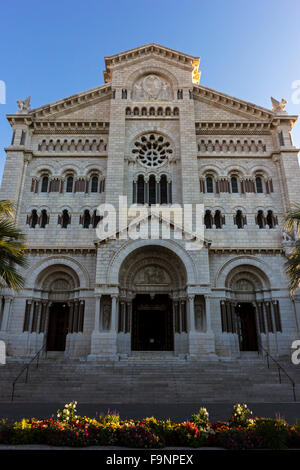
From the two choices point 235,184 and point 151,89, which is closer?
point 235,184

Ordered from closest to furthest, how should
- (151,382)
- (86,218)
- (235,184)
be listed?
(151,382)
(86,218)
(235,184)

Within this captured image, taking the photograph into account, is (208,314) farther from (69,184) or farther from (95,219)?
(69,184)

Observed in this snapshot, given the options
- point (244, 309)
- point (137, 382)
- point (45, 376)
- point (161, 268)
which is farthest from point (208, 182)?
point (45, 376)

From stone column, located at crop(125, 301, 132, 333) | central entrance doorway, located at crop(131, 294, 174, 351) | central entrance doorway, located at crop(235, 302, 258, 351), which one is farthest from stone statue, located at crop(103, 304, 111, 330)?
central entrance doorway, located at crop(235, 302, 258, 351)

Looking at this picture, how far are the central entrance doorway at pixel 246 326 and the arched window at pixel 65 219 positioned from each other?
49.7 feet

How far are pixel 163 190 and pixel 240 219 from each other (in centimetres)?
687

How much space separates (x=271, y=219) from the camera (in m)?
27.0

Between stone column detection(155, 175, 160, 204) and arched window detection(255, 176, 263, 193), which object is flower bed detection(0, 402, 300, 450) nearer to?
stone column detection(155, 175, 160, 204)

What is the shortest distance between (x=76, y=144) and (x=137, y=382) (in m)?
20.5

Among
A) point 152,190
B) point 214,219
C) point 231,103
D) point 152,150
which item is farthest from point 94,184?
point 231,103

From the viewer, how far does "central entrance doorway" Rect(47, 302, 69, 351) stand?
82.1 ft

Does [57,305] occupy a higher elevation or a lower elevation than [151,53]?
lower

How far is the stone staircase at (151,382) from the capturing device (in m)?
16.0

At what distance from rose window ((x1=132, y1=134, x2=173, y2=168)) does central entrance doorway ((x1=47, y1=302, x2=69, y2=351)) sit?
13.9 metres
